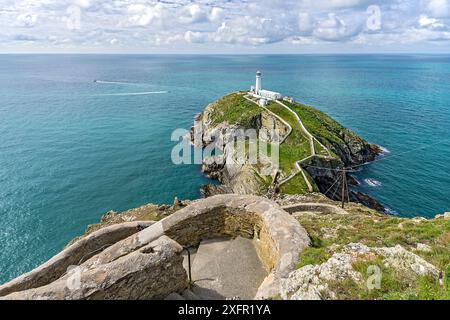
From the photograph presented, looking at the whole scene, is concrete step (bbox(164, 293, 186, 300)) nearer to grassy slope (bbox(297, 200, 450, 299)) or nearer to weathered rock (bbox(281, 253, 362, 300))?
weathered rock (bbox(281, 253, 362, 300))

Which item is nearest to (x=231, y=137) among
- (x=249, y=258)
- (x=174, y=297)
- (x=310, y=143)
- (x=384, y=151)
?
(x=310, y=143)

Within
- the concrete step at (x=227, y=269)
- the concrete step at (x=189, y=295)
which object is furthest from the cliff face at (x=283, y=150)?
the concrete step at (x=189, y=295)

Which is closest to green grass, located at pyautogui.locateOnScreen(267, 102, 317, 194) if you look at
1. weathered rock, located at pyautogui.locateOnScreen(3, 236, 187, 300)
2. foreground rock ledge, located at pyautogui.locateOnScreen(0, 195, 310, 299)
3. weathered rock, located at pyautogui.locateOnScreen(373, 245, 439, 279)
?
foreground rock ledge, located at pyautogui.locateOnScreen(0, 195, 310, 299)

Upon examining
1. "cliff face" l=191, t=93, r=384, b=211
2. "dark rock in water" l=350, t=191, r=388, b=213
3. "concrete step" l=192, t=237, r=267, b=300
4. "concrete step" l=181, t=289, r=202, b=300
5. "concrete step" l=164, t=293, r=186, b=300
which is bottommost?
"dark rock in water" l=350, t=191, r=388, b=213

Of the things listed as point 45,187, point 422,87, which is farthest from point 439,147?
point 422,87

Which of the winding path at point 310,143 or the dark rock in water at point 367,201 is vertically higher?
the winding path at point 310,143

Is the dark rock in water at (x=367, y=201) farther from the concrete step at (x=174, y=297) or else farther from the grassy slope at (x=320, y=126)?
the concrete step at (x=174, y=297)
